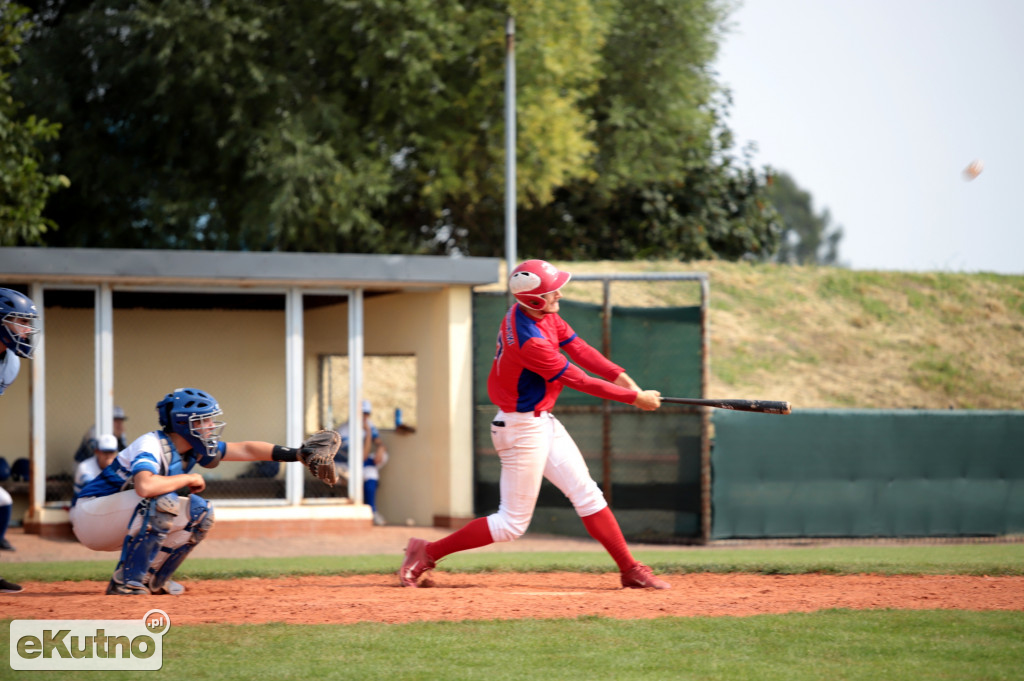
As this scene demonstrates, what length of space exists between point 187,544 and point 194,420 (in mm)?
913

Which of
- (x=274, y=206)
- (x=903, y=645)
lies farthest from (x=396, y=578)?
(x=274, y=206)

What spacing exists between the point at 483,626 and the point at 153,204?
16.6m

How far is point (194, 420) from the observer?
6242mm

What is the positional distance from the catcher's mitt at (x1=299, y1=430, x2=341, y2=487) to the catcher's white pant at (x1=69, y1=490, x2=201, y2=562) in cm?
95

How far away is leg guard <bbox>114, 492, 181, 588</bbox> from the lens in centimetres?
637

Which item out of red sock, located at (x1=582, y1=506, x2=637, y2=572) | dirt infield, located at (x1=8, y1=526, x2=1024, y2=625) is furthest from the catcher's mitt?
red sock, located at (x1=582, y1=506, x2=637, y2=572)

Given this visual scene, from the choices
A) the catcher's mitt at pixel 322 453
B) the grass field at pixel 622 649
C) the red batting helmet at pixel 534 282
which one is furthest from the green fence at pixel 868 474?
the catcher's mitt at pixel 322 453

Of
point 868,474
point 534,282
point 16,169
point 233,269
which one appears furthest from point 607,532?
point 16,169

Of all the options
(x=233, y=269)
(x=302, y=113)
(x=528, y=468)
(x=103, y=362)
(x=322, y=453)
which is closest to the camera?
(x=322, y=453)

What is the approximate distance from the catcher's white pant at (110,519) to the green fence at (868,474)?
6852 mm

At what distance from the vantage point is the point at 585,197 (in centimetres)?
2481

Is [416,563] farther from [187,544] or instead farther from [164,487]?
[164,487]

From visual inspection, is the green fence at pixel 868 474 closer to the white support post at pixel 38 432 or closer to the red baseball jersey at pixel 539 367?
the red baseball jersey at pixel 539 367

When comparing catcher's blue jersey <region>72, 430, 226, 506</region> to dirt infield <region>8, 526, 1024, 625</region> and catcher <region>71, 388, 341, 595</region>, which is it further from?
dirt infield <region>8, 526, 1024, 625</region>
